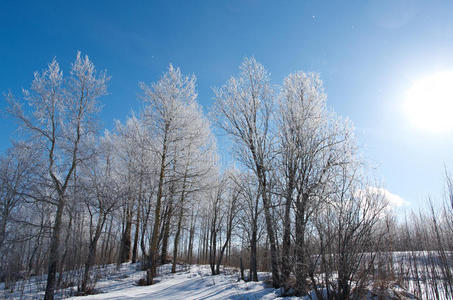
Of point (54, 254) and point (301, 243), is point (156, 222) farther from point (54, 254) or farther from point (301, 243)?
point (301, 243)

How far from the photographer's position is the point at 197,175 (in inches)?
455

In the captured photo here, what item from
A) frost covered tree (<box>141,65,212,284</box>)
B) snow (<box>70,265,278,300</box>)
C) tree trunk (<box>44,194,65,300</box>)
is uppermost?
frost covered tree (<box>141,65,212,284</box>)

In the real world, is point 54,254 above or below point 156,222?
below

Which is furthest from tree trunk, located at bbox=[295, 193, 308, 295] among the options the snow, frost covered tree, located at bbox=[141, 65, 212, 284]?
frost covered tree, located at bbox=[141, 65, 212, 284]

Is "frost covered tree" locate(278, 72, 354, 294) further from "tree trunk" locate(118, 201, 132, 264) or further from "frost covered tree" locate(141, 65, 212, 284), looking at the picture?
"tree trunk" locate(118, 201, 132, 264)

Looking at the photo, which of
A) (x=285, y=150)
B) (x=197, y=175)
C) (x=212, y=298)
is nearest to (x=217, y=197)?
(x=197, y=175)

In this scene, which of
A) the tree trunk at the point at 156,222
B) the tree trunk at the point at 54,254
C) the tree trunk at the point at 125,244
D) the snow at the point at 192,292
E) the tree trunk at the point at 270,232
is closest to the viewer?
the tree trunk at the point at 270,232

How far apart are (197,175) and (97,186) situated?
425cm

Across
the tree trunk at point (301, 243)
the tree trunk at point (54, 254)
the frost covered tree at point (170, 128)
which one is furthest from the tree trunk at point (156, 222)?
the tree trunk at point (301, 243)

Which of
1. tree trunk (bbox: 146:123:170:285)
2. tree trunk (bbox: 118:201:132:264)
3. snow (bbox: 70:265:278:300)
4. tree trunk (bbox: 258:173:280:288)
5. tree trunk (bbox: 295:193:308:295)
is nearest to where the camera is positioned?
tree trunk (bbox: 295:193:308:295)

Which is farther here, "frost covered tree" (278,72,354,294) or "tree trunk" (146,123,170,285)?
"tree trunk" (146,123,170,285)

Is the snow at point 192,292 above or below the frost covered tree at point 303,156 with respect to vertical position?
below

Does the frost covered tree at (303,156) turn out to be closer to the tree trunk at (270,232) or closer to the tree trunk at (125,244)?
the tree trunk at (270,232)

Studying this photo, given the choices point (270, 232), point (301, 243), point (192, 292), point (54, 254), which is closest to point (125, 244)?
point (54, 254)
